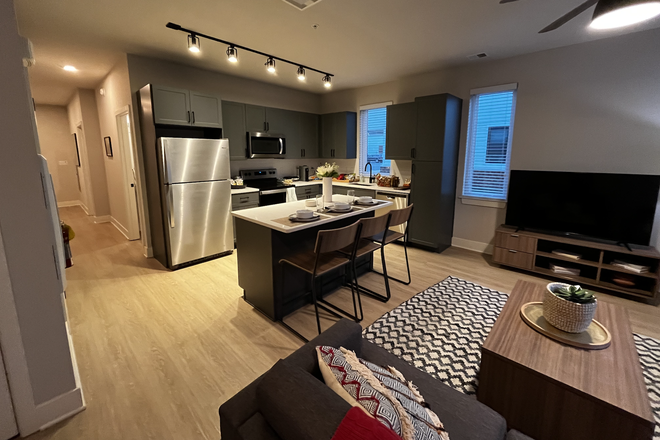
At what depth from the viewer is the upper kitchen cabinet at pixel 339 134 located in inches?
223

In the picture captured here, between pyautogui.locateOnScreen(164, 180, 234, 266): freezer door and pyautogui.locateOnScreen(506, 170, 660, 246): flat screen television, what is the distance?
12.6ft

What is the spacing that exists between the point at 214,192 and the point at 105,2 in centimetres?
211

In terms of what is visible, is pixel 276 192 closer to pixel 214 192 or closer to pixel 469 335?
pixel 214 192

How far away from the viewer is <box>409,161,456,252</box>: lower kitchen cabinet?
4.25m

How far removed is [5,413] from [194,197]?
103 inches

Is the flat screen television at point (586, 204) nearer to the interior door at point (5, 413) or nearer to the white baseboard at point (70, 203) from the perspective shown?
the interior door at point (5, 413)

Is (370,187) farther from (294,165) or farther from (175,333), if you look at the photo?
(175,333)

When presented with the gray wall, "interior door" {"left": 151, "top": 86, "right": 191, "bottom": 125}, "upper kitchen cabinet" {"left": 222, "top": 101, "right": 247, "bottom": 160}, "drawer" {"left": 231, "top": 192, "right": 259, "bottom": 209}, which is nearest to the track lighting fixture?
"interior door" {"left": 151, "top": 86, "right": 191, "bottom": 125}

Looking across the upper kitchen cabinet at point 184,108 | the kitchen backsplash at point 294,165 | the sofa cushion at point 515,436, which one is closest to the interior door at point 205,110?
the upper kitchen cabinet at point 184,108

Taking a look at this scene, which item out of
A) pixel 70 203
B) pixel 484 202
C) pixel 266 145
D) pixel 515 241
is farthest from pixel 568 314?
pixel 70 203

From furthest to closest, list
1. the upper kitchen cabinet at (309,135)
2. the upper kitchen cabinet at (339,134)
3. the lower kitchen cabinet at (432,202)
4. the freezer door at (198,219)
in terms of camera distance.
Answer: the upper kitchen cabinet at (309,135) → the upper kitchen cabinet at (339,134) → the lower kitchen cabinet at (432,202) → the freezer door at (198,219)

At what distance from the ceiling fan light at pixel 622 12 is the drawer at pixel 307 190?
14.1 ft

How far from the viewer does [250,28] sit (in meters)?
3.01

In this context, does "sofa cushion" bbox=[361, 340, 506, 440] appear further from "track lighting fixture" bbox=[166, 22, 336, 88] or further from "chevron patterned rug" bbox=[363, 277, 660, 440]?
"track lighting fixture" bbox=[166, 22, 336, 88]
